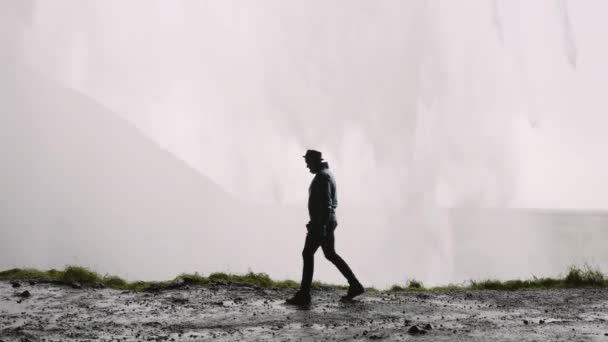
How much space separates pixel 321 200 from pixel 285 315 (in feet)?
7.77

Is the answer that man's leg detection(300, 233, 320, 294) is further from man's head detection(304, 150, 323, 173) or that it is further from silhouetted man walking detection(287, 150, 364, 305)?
man's head detection(304, 150, 323, 173)

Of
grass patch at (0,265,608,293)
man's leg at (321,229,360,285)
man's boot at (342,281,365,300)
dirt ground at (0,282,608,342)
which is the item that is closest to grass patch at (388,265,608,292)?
grass patch at (0,265,608,293)

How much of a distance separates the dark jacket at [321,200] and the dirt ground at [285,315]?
1513mm

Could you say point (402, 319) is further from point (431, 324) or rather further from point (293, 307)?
point (293, 307)

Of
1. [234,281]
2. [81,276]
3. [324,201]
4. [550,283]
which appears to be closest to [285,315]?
[324,201]

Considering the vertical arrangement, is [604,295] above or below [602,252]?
below

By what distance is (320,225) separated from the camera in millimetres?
10000

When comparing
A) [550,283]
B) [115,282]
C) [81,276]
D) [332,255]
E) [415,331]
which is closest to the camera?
[415,331]

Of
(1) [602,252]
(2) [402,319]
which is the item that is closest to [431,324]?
(2) [402,319]

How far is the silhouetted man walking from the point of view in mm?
9898

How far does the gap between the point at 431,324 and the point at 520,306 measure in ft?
8.75

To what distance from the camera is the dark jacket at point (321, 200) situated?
10038mm

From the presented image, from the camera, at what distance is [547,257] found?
100188 millimetres

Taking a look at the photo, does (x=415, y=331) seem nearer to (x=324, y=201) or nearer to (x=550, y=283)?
(x=324, y=201)
